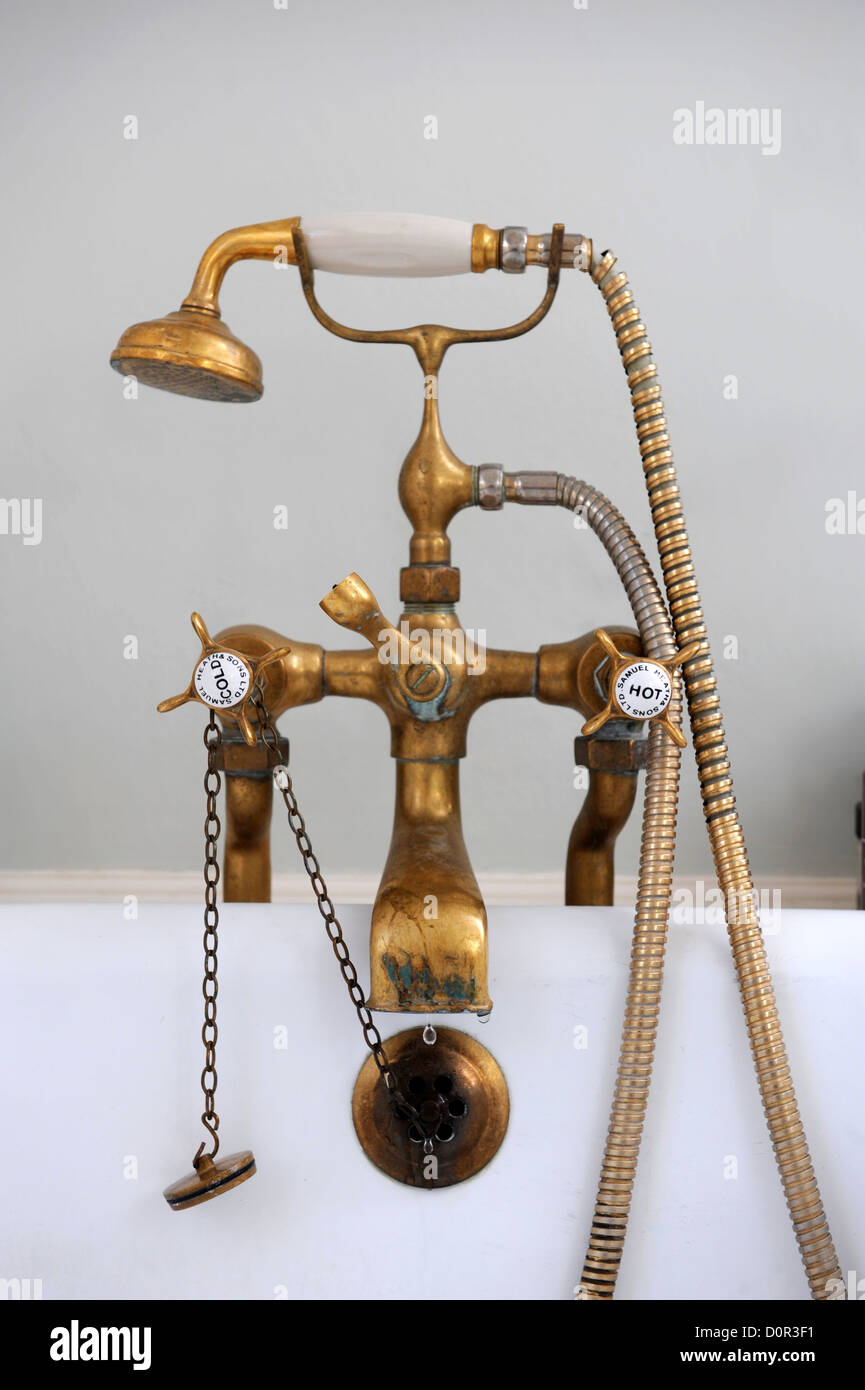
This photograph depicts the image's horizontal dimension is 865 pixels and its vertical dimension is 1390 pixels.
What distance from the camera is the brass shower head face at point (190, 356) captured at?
49 cm

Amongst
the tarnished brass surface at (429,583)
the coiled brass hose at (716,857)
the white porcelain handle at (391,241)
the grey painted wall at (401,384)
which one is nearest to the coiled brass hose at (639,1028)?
the coiled brass hose at (716,857)

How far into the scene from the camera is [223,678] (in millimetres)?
462

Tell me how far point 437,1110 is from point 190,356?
0.35m

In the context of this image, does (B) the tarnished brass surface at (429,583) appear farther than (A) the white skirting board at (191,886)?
No

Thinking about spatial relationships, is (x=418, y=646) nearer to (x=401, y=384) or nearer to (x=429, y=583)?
(x=429, y=583)

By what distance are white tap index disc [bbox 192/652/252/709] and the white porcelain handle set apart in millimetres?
220

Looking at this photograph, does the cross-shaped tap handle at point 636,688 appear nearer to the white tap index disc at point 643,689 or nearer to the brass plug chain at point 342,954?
the white tap index disc at point 643,689

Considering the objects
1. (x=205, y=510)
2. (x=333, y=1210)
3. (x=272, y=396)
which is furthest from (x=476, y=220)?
(x=333, y=1210)

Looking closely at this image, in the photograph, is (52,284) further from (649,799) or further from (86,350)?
(649,799)

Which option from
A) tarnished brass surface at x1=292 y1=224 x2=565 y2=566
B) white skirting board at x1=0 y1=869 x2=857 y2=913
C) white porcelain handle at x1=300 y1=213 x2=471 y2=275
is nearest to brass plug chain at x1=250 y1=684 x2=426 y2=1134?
tarnished brass surface at x1=292 y1=224 x2=565 y2=566

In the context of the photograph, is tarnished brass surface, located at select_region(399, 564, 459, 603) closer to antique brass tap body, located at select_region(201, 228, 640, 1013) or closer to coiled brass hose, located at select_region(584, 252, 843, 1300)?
antique brass tap body, located at select_region(201, 228, 640, 1013)

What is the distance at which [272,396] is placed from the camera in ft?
2.95

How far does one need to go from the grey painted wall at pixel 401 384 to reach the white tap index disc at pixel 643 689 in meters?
0.44
